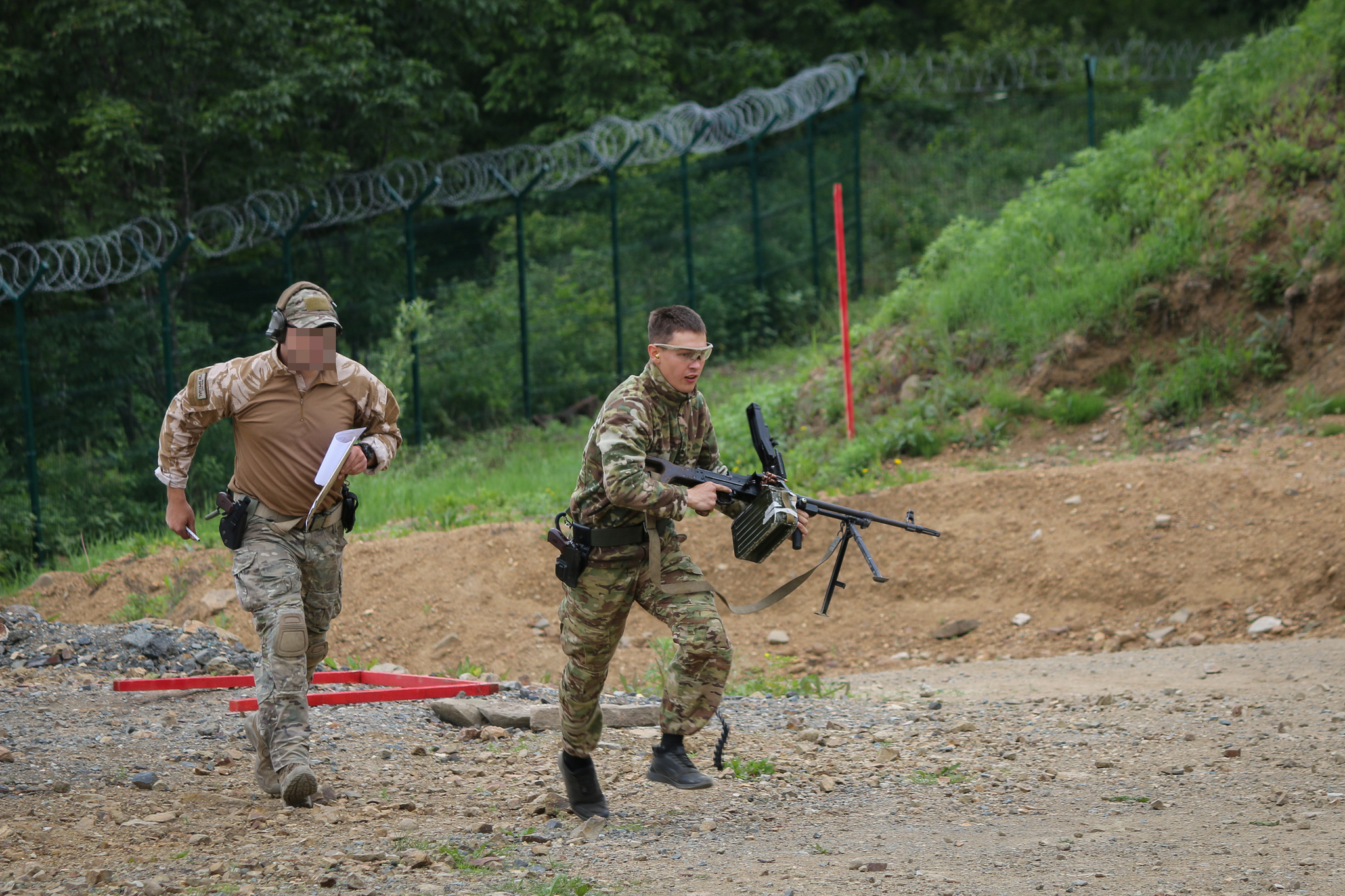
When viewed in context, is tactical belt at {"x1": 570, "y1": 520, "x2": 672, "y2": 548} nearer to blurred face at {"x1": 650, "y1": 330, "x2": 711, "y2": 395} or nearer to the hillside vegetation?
blurred face at {"x1": 650, "y1": 330, "x2": 711, "y2": 395}

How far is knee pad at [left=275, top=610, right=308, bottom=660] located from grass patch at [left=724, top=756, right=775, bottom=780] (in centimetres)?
177

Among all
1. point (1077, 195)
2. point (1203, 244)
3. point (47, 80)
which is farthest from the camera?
point (47, 80)

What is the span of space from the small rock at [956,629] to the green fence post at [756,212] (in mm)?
8403

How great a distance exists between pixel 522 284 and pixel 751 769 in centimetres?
879

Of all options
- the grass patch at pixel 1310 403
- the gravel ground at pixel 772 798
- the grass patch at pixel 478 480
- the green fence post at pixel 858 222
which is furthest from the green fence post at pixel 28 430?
the green fence post at pixel 858 222

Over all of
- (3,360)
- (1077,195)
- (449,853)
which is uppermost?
(1077,195)

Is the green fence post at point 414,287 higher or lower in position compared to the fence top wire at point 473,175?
lower

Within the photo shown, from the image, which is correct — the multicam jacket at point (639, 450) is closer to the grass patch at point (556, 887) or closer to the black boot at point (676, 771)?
the black boot at point (676, 771)

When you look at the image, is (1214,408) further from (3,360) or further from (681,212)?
(3,360)

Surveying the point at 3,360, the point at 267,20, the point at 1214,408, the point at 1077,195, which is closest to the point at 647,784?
the point at 1214,408

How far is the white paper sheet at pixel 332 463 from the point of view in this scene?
4.57 meters

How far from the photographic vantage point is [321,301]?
15.4 feet

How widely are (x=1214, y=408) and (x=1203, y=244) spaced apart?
5.49ft

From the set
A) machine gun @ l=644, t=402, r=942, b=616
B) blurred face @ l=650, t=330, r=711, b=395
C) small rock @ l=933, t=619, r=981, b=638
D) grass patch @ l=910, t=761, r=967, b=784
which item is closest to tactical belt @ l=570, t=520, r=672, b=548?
machine gun @ l=644, t=402, r=942, b=616
